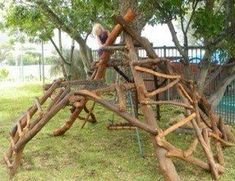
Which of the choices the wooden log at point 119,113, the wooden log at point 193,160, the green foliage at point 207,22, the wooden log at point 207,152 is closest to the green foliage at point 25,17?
the green foliage at point 207,22

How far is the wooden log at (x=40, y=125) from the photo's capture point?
579 cm

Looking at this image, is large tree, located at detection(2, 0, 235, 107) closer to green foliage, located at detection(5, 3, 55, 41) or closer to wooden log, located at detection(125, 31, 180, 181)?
wooden log, located at detection(125, 31, 180, 181)

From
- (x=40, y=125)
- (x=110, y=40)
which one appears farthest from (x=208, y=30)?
(x=40, y=125)

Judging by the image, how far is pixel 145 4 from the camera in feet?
26.5

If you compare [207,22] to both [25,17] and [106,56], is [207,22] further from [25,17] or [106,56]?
[25,17]

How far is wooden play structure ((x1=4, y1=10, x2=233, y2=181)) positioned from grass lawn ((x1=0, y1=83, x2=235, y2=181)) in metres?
0.23

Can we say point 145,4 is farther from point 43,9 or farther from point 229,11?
point 43,9

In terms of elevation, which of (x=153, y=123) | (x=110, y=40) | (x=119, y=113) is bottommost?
(x=153, y=123)

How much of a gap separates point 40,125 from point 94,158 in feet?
3.77

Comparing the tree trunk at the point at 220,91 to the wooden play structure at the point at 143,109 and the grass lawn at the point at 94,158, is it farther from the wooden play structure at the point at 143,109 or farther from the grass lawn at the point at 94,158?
the wooden play structure at the point at 143,109

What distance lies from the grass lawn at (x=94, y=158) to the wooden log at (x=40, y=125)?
1.24 feet

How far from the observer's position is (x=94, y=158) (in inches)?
261

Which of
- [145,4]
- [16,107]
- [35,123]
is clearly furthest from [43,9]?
[35,123]

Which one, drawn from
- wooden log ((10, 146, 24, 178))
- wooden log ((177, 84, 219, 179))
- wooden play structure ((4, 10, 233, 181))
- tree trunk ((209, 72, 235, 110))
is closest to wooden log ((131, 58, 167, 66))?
wooden play structure ((4, 10, 233, 181))
